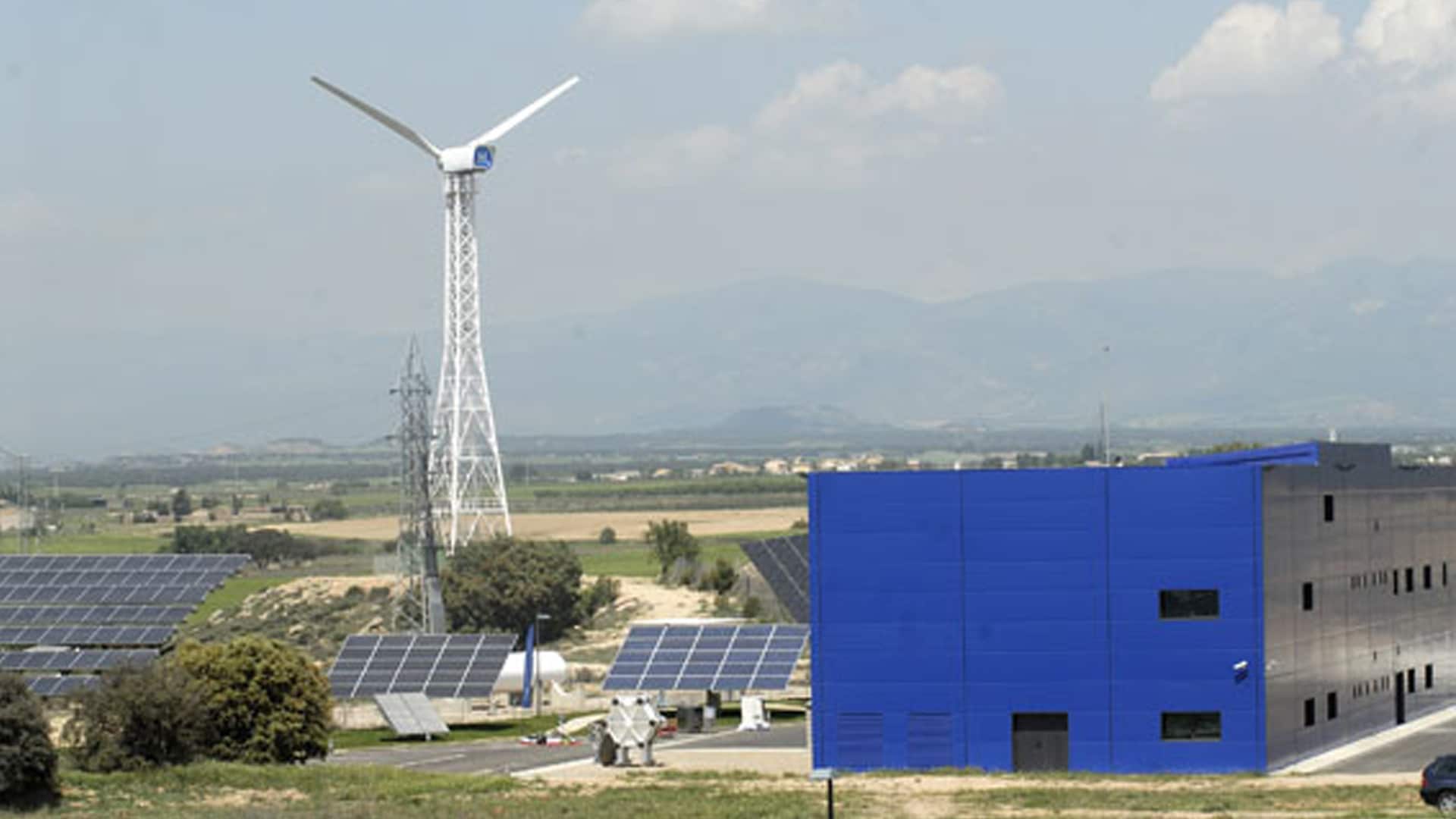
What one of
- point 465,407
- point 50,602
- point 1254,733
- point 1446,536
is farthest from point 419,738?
point 465,407

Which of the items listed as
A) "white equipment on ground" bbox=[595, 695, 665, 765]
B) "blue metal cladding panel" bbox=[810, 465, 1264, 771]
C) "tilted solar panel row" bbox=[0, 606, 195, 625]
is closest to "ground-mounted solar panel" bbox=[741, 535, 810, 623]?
"tilted solar panel row" bbox=[0, 606, 195, 625]

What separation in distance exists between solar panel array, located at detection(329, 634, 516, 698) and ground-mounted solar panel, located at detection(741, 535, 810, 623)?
17.4m

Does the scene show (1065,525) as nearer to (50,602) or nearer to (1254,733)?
(1254,733)

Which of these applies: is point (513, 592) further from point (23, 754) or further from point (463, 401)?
point (23, 754)

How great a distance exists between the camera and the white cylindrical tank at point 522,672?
96125 millimetres

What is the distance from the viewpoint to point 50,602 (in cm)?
8506

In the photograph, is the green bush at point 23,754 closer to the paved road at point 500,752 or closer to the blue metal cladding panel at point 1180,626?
the paved road at point 500,752

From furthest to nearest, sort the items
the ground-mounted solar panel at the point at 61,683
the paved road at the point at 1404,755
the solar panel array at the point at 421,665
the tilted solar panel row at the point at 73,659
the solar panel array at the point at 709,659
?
1. the solar panel array at the point at 421,665
2. the solar panel array at the point at 709,659
3. the tilted solar panel row at the point at 73,659
4. the ground-mounted solar panel at the point at 61,683
5. the paved road at the point at 1404,755

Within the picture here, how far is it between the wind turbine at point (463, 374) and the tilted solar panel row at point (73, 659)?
172 feet

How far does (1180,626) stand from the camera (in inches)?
2486

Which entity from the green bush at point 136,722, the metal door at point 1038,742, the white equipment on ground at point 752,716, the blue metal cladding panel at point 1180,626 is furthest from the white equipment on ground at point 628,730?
the white equipment on ground at point 752,716

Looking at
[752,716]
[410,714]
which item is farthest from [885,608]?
[410,714]

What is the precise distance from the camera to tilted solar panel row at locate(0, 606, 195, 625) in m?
81.7

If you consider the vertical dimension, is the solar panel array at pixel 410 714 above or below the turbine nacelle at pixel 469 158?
below
